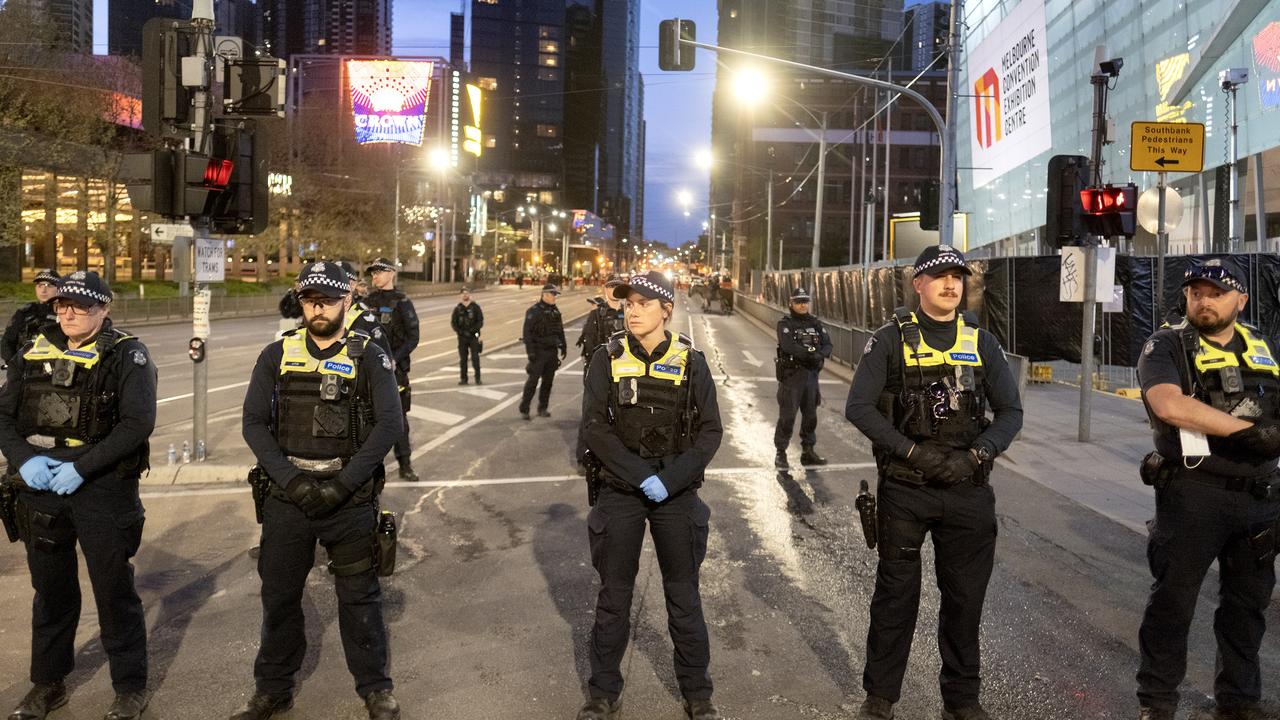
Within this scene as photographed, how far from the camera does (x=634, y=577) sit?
443 centimetres

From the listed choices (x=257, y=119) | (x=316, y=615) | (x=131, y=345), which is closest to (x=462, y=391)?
(x=257, y=119)

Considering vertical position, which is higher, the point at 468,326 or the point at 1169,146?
the point at 1169,146

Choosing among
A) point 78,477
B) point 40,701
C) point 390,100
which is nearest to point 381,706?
point 40,701

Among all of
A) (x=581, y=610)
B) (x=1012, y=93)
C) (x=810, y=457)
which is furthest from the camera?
(x=1012, y=93)

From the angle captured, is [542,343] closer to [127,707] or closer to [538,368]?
[538,368]

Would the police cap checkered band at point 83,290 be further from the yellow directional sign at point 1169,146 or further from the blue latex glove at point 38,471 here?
the yellow directional sign at point 1169,146

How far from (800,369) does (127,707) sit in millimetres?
7595

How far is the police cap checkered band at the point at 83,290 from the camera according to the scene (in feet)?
14.6

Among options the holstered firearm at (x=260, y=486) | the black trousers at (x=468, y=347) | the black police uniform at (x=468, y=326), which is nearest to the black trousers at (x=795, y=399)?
the holstered firearm at (x=260, y=486)

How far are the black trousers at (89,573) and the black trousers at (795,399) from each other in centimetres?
724

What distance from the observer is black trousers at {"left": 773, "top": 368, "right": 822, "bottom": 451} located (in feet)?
35.0

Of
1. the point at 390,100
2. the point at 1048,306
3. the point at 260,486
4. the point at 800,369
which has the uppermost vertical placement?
the point at 390,100

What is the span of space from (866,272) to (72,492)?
75.4ft

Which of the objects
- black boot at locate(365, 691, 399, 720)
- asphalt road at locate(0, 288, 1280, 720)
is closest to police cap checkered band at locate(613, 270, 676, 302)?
asphalt road at locate(0, 288, 1280, 720)
